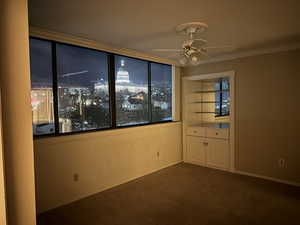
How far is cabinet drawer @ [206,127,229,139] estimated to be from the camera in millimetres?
4125

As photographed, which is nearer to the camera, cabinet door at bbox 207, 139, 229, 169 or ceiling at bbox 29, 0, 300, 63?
ceiling at bbox 29, 0, 300, 63

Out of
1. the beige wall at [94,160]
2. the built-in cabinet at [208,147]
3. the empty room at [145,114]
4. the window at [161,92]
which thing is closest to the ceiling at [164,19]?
the empty room at [145,114]

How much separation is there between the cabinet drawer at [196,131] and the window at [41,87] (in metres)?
3.03

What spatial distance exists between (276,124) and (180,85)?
7.07 ft

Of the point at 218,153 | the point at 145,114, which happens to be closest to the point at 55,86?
the point at 145,114

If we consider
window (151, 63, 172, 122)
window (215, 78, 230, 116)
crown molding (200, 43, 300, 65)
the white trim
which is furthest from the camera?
window (215, 78, 230, 116)

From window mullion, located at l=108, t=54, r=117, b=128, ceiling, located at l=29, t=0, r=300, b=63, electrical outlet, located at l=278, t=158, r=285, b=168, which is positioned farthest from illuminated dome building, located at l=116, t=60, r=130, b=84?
electrical outlet, located at l=278, t=158, r=285, b=168

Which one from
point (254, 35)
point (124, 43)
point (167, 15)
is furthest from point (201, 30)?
point (124, 43)

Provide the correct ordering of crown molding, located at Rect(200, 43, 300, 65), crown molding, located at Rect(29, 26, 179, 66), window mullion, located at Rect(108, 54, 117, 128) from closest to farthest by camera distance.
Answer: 1. crown molding, located at Rect(29, 26, 179, 66)
2. crown molding, located at Rect(200, 43, 300, 65)
3. window mullion, located at Rect(108, 54, 117, 128)

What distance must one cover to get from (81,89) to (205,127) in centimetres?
276

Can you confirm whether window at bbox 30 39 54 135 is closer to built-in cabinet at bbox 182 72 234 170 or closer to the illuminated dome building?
the illuminated dome building

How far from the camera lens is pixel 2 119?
902mm

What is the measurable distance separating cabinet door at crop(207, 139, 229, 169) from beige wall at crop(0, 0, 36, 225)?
12.6 feet

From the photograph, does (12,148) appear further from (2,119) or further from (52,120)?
(52,120)
